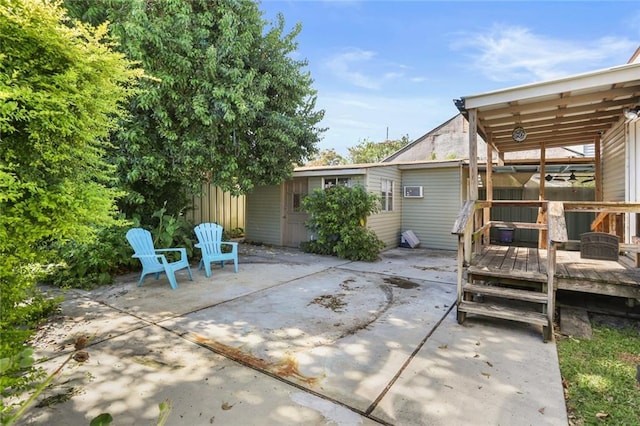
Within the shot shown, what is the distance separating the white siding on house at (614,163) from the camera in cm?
485

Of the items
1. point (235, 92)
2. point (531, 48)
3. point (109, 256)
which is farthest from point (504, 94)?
point (109, 256)

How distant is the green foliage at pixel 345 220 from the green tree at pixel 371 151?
2244 centimetres

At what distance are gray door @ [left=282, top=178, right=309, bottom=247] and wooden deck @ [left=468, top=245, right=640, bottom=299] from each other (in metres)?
5.20

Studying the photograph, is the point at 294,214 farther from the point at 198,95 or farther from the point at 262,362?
the point at 262,362

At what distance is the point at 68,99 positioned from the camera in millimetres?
1773

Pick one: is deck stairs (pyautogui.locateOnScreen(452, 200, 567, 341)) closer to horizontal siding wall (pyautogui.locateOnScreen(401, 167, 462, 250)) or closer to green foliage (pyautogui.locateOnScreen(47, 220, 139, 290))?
horizontal siding wall (pyautogui.locateOnScreen(401, 167, 462, 250))

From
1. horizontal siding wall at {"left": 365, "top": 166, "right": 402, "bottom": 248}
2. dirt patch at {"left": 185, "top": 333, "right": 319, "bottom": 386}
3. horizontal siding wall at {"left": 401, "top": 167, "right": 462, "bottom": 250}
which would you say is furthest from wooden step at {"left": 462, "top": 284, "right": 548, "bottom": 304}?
horizontal siding wall at {"left": 401, "top": 167, "right": 462, "bottom": 250}

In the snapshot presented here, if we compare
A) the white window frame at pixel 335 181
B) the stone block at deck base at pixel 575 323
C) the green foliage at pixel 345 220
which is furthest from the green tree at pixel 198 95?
the stone block at deck base at pixel 575 323

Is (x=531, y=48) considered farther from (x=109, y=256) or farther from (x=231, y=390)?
(x=109, y=256)

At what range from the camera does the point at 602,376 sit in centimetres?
Answer: 246

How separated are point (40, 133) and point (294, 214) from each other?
7564 mm

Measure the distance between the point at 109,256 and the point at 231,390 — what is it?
4239 millimetres

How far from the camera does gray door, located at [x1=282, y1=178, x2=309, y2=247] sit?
9070 millimetres

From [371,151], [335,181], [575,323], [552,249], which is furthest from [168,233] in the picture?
[371,151]
